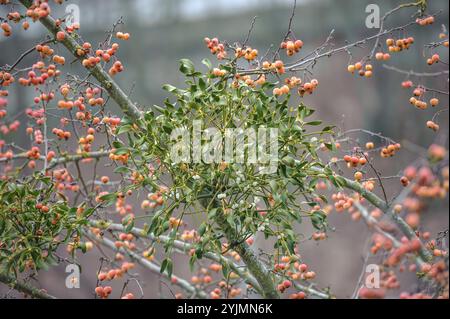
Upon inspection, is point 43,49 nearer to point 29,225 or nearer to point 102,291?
point 29,225

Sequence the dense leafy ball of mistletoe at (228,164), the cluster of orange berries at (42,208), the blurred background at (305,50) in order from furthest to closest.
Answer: the blurred background at (305,50)
the cluster of orange berries at (42,208)
the dense leafy ball of mistletoe at (228,164)

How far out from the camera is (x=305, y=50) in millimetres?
3916

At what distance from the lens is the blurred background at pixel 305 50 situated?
12.3ft

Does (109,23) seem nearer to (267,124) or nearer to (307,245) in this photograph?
(307,245)

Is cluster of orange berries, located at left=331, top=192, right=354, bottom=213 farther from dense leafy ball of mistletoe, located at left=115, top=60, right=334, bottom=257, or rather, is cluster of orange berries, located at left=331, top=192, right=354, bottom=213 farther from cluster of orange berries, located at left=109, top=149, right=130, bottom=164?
cluster of orange berries, located at left=109, top=149, right=130, bottom=164

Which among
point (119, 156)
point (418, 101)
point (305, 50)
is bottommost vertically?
point (119, 156)

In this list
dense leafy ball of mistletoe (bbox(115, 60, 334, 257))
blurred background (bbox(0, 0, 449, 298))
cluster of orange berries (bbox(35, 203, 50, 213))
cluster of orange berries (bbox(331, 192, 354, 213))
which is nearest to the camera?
dense leafy ball of mistletoe (bbox(115, 60, 334, 257))

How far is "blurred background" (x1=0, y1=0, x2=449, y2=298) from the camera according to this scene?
3764 millimetres

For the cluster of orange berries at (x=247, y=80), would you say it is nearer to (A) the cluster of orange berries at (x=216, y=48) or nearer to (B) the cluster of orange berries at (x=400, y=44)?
(A) the cluster of orange berries at (x=216, y=48)

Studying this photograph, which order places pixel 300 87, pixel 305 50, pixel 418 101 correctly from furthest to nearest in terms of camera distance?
pixel 305 50, pixel 418 101, pixel 300 87

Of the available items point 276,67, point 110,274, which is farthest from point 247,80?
Answer: point 110,274

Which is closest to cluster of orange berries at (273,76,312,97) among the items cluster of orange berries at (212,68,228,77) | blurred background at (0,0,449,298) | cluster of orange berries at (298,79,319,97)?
cluster of orange berries at (298,79,319,97)

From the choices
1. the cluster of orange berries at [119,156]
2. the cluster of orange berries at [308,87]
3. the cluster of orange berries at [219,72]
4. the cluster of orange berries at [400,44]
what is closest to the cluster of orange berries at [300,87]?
the cluster of orange berries at [308,87]

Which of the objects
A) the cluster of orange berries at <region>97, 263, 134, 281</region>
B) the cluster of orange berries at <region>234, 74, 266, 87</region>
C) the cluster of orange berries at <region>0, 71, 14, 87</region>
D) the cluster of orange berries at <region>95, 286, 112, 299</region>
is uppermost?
the cluster of orange berries at <region>0, 71, 14, 87</region>
